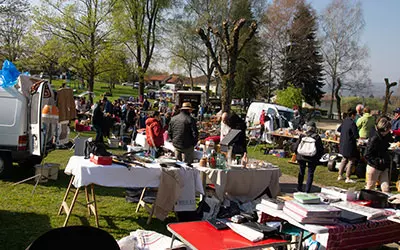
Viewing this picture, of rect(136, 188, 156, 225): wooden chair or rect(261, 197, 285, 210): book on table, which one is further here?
rect(136, 188, 156, 225): wooden chair

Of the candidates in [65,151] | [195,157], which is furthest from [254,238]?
[65,151]

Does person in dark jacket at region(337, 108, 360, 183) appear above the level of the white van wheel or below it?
above

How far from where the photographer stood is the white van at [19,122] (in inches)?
308

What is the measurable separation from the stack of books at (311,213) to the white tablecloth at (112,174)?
2296 millimetres

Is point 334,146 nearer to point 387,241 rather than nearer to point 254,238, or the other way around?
point 387,241

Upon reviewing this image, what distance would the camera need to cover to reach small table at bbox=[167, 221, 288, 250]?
133 inches

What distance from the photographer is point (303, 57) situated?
3884 cm

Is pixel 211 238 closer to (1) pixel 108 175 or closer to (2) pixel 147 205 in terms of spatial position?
(1) pixel 108 175

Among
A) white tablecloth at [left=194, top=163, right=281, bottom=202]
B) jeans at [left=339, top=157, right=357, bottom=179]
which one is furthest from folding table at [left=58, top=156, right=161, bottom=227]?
jeans at [left=339, top=157, right=357, bottom=179]

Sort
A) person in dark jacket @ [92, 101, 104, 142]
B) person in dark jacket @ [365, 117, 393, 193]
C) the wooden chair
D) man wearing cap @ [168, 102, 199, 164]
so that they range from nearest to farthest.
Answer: the wooden chair < person in dark jacket @ [365, 117, 393, 193] < man wearing cap @ [168, 102, 199, 164] < person in dark jacket @ [92, 101, 104, 142]

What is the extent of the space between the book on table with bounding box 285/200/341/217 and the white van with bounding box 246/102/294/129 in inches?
583

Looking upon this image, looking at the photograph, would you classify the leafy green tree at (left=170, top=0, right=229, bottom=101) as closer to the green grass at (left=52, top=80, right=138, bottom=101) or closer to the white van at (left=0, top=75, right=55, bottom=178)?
the green grass at (left=52, top=80, right=138, bottom=101)

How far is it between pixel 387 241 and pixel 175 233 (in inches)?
101

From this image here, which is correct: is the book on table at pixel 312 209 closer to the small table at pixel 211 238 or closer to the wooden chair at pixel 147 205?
the small table at pixel 211 238
